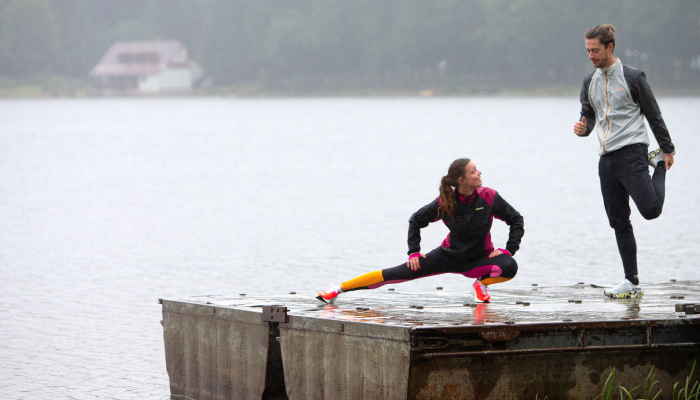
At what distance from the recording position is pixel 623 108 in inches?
305

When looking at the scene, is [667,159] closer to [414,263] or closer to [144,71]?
[414,263]

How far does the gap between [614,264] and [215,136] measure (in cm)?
4732

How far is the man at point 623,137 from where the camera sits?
25.0 ft

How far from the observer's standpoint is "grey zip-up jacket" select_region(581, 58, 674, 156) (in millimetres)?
7645

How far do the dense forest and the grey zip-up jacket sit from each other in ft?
334

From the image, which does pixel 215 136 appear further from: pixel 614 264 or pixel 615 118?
pixel 615 118

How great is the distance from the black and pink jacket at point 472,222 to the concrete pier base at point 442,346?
0.39 meters

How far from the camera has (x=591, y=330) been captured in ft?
21.4

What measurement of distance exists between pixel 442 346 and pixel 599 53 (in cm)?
257

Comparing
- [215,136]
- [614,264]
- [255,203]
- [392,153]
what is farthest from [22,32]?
[614,264]

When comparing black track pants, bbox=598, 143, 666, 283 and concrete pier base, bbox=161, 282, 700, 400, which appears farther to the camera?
black track pants, bbox=598, 143, 666, 283

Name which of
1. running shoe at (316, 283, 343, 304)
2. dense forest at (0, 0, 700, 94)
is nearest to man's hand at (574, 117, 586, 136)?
running shoe at (316, 283, 343, 304)

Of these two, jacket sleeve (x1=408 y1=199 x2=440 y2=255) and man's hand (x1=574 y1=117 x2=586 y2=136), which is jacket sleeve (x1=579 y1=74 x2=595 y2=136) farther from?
jacket sleeve (x1=408 y1=199 x2=440 y2=255)

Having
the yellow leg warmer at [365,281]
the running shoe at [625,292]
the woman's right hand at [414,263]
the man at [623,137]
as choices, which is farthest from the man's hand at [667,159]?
the yellow leg warmer at [365,281]
